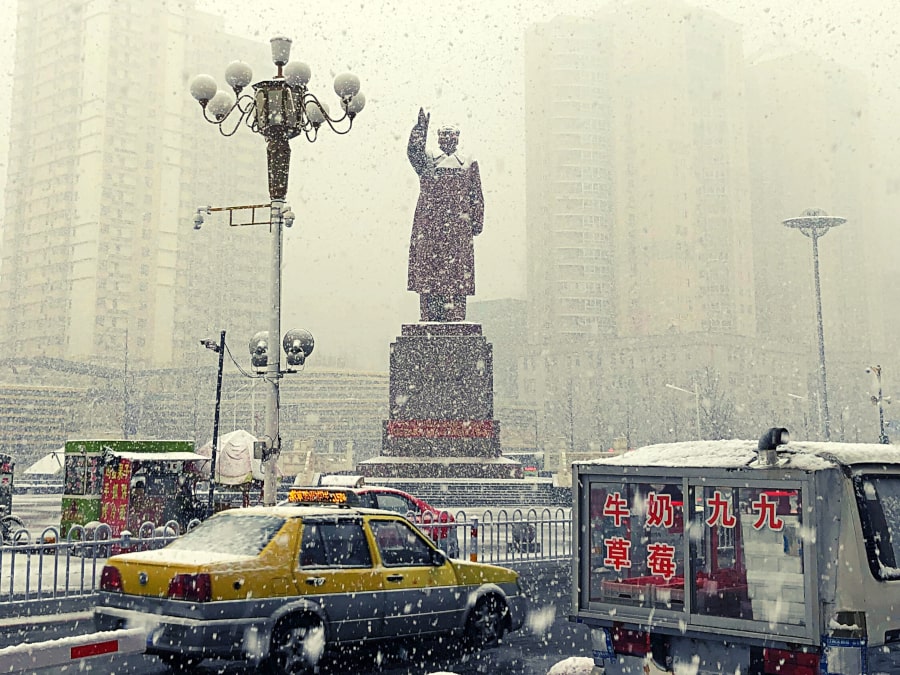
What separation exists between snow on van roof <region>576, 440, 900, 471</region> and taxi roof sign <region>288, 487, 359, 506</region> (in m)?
8.96

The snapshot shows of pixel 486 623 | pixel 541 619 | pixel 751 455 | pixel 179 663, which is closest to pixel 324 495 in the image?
pixel 541 619

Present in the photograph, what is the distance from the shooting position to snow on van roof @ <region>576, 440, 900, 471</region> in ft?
16.9

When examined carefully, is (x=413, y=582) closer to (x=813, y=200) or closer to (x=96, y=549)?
(x=96, y=549)

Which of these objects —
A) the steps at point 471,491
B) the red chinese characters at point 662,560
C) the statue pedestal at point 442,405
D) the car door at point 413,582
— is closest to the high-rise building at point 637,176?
the statue pedestal at point 442,405

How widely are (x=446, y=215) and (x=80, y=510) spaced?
67.2 ft

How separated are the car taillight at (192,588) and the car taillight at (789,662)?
4098mm

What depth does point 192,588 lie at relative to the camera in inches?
289

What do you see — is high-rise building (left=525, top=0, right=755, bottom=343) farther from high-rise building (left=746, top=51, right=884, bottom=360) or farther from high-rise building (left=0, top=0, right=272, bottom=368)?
high-rise building (left=0, top=0, right=272, bottom=368)

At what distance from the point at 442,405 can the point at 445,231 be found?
251 inches

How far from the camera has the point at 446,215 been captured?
1395 inches

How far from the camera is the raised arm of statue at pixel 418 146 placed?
3425 centimetres

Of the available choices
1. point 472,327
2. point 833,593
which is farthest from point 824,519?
point 472,327

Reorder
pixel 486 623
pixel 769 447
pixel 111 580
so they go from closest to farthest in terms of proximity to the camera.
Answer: pixel 769 447
pixel 111 580
pixel 486 623

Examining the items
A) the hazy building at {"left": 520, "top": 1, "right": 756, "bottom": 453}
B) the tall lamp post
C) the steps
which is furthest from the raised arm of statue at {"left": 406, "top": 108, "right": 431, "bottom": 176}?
the hazy building at {"left": 520, "top": 1, "right": 756, "bottom": 453}
